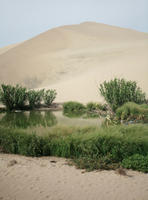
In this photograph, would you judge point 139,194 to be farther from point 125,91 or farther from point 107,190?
point 125,91

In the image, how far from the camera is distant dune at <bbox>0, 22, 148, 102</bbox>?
116 ft

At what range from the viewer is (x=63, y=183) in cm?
435

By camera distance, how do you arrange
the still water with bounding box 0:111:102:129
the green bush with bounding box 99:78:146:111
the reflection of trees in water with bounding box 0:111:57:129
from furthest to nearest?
the green bush with bounding box 99:78:146:111, the reflection of trees in water with bounding box 0:111:57:129, the still water with bounding box 0:111:102:129

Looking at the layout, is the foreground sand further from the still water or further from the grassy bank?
the still water

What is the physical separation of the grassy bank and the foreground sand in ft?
1.10

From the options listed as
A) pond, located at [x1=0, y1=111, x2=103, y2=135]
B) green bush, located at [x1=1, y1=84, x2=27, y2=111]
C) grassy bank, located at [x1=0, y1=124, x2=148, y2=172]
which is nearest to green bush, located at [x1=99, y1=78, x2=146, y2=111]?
pond, located at [x1=0, y1=111, x2=103, y2=135]

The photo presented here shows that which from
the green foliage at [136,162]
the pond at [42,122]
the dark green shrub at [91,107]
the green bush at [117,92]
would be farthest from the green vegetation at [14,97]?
the green foliage at [136,162]

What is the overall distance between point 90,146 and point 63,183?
1388 millimetres

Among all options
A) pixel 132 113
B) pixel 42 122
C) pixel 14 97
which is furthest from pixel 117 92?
pixel 14 97

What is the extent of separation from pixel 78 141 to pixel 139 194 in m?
2.19

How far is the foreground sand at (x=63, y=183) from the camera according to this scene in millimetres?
3846

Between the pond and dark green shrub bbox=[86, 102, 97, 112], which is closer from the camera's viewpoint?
the pond

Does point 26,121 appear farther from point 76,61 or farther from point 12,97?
point 76,61

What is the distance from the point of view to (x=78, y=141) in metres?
5.76
